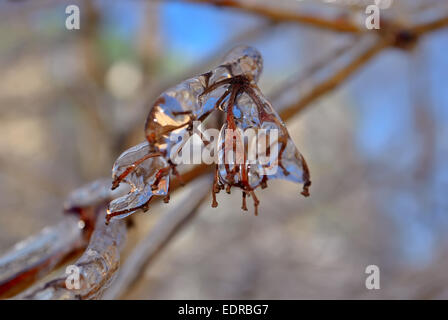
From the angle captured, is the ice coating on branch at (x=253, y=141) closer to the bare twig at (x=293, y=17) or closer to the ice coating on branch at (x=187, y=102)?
the ice coating on branch at (x=187, y=102)

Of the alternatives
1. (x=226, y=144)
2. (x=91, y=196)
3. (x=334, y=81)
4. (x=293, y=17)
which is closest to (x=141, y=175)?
(x=226, y=144)

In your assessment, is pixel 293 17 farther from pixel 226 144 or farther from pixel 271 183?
pixel 271 183

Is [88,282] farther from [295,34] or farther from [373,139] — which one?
[295,34]

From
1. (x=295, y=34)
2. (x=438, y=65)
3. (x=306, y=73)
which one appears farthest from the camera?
(x=295, y=34)

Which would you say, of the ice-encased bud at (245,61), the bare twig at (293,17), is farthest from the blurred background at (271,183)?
the ice-encased bud at (245,61)

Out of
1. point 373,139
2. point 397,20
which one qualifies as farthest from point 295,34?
point 397,20

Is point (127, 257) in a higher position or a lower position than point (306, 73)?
lower
